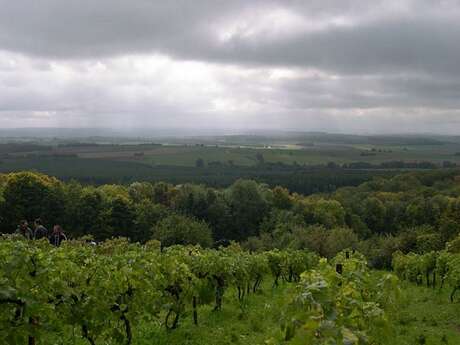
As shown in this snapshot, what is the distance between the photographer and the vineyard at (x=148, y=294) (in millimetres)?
4781

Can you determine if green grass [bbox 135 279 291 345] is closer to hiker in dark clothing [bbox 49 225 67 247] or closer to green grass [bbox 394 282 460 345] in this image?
green grass [bbox 394 282 460 345]

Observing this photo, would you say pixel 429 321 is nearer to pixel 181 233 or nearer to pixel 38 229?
pixel 38 229

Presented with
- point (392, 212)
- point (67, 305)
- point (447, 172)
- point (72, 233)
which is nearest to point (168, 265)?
point (67, 305)

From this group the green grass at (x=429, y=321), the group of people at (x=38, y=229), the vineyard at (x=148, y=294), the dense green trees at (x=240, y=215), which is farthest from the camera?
the dense green trees at (x=240, y=215)

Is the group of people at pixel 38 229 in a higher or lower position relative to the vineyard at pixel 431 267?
higher

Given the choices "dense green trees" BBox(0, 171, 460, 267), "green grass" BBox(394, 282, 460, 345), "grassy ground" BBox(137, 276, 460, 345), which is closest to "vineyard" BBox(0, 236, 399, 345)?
"grassy ground" BBox(137, 276, 460, 345)

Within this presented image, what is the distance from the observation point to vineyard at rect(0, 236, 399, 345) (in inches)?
188

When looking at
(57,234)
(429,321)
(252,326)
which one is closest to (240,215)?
(57,234)

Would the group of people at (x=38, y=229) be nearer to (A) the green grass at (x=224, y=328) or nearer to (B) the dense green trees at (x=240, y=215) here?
(A) the green grass at (x=224, y=328)

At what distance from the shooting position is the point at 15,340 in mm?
6914

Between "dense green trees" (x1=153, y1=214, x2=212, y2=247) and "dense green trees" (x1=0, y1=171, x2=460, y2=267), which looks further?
"dense green trees" (x1=0, y1=171, x2=460, y2=267)

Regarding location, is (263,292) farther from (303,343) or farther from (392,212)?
(392,212)

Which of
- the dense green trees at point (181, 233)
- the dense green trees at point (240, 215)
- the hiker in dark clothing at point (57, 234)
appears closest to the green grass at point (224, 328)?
the hiker in dark clothing at point (57, 234)

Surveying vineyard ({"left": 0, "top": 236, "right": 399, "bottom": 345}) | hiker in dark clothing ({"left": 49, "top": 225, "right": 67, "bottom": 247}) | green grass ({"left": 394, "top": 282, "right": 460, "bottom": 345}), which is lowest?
green grass ({"left": 394, "top": 282, "right": 460, "bottom": 345})
